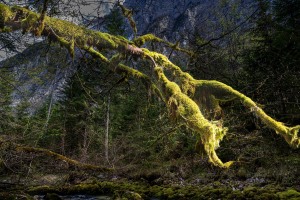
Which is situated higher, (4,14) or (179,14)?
(179,14)

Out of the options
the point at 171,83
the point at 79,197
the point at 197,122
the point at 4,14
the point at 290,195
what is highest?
the point at 4,14

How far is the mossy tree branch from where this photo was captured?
4.43 metres

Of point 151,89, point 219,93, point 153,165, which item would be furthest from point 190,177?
point 219,93

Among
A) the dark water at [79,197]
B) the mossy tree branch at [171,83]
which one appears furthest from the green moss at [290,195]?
the dark water at [79,197]

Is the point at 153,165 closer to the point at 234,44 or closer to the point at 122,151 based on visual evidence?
the point at 122,151

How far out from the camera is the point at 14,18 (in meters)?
5.46

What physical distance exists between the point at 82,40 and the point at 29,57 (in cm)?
267

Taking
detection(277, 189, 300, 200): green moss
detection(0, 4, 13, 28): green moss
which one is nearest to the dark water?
detection(277, 189, 300, 200): green moss

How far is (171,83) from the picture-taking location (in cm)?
553

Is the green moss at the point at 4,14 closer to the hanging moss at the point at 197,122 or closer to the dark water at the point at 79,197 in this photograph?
the hanging moss at the point at 197,122

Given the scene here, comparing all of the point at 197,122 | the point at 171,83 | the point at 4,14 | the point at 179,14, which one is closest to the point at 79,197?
the point at 171,83

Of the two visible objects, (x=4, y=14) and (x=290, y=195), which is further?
(x=290, y=195)

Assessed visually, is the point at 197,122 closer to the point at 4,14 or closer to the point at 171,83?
the point at 171,83

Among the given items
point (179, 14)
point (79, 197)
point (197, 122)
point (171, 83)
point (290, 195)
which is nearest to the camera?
point (197, 122)
